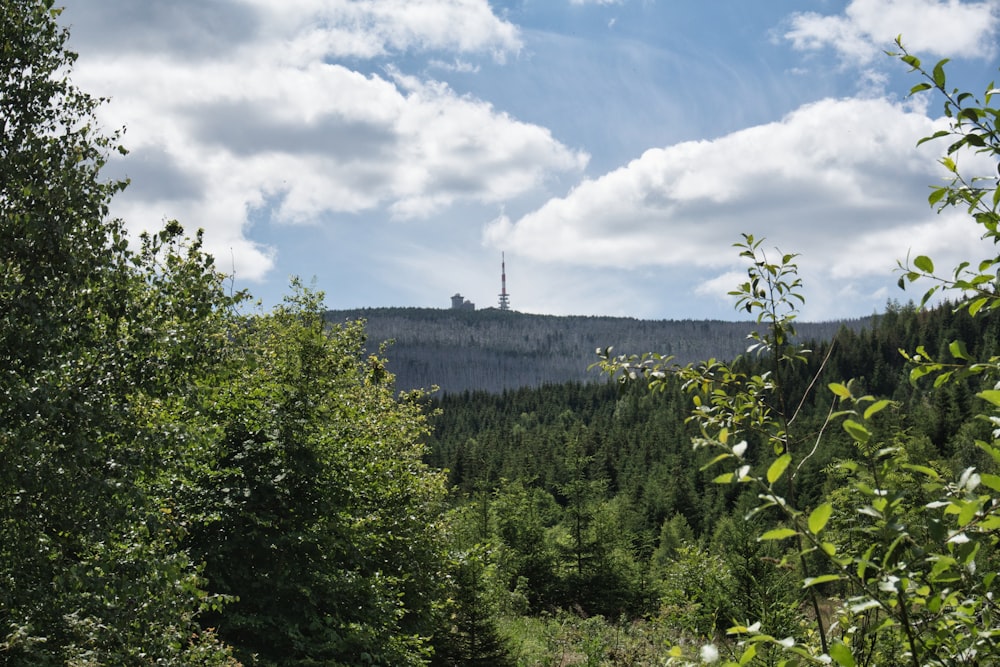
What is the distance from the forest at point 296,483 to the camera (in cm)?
261

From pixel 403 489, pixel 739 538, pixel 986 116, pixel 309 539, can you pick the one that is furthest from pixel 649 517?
pixel 986 116

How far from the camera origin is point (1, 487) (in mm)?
8305

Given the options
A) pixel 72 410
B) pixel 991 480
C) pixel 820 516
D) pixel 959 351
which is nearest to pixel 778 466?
pixel 820 516

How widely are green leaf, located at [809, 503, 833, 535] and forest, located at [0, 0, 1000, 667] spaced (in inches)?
6.5

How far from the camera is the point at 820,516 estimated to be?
6.12 ft

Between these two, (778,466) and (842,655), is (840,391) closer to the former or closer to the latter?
(778,466)

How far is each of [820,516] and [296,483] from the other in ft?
41.6

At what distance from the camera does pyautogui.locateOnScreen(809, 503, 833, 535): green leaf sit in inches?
72.0

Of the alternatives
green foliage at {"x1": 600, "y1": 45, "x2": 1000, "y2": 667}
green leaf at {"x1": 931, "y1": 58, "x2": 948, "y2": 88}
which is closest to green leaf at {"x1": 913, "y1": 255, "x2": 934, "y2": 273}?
green foliage at {"x1": 600, "y1": 45, "x2": 1000, "y2": 667}

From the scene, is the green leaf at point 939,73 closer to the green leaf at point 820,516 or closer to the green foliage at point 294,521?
the green leaf at point 820,516

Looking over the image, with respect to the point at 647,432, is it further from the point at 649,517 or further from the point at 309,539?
the point at 309,539

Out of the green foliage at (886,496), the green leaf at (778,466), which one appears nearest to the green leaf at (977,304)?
the green foliage at (886,496)

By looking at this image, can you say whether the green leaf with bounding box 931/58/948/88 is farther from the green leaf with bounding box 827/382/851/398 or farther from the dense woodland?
the green leaf with bounding box 827/382/851/398

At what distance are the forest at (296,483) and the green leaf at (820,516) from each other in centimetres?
16
